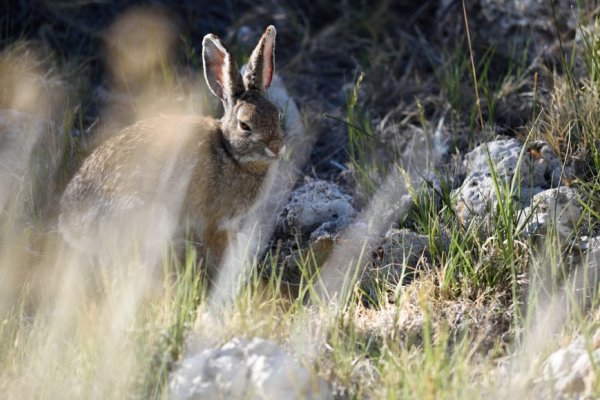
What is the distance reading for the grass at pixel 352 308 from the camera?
3.65 m

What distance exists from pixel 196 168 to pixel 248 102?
0.43 meters

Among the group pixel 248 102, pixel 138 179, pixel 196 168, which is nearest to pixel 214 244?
pixel 196 168

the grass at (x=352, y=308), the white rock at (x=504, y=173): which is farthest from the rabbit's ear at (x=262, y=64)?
the white rock at (x=504, y=173)

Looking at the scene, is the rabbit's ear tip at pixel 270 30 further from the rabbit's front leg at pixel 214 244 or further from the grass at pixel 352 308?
the rabbit's front leg at pixel 214 244

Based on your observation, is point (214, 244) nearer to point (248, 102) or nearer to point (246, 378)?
point (248, 102)

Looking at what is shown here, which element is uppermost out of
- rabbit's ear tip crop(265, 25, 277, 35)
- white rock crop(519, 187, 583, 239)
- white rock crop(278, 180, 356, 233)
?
rabbit's ear tip crop(265, 25, 277, 35)

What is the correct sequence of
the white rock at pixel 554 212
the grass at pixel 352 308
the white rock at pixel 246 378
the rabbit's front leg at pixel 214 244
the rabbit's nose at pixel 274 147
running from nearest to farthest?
the white rock at pixel 246 378 → the grass at pixel 352 308 → the white rock at pixel 554 212 → the rabbit's nose at pixel 274 147 → the rabbit's front leg at pixel 214 244

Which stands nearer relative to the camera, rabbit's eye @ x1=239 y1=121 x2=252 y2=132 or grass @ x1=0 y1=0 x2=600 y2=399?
grass @ x1=0 y1=0 x2=600 y2=399

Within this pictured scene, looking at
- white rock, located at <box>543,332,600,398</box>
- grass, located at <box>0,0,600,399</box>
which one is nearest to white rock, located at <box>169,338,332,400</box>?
grass, located at <box>0,0,600,399</box>

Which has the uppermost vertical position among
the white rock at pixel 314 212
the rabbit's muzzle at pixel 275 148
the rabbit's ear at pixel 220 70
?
the rabbit's ear at pixel 220 70

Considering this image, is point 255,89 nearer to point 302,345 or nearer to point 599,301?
point 302,345

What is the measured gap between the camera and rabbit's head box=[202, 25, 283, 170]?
4.96 m

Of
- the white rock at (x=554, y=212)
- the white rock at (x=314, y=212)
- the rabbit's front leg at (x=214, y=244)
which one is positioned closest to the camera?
the white rock at (x=554, y=212)

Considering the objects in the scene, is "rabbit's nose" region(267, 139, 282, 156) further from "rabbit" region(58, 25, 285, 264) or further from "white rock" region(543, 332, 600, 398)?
"white rock" region(543, 332, 600, 398)
